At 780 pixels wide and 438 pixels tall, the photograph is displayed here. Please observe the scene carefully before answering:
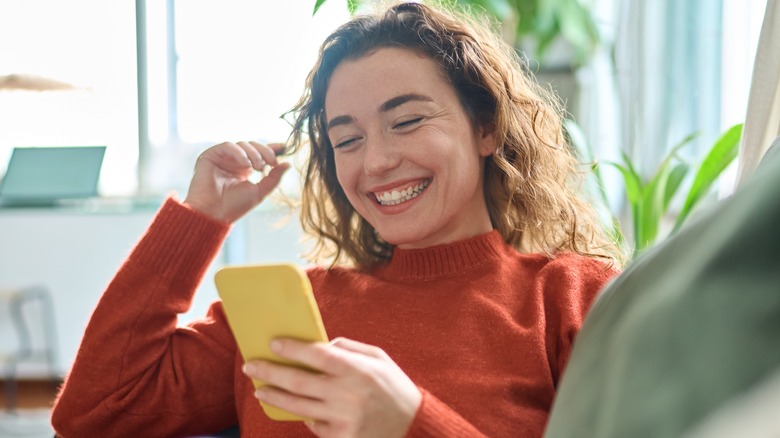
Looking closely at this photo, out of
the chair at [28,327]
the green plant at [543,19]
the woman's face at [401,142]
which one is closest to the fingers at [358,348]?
the woman's face at [401,142]

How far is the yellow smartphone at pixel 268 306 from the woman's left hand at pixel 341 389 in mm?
15

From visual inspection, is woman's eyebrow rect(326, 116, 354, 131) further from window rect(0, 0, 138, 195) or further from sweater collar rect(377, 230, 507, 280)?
window rect(0, 0, 138, 195)

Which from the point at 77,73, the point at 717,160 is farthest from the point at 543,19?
the point at 77,73

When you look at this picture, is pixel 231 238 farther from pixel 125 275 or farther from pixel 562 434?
pixel 562 434

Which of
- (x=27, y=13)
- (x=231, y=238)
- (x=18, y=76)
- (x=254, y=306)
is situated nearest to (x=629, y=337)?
(x=254, y=306)

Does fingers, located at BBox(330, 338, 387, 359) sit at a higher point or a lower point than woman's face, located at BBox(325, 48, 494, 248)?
lower

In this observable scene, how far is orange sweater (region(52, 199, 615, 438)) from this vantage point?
1167mm

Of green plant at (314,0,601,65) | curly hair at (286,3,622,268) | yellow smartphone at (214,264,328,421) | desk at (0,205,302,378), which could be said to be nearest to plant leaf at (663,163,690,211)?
green plant at (314,0,601,65)

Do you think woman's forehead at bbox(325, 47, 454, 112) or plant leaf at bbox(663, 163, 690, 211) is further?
plant leaf at bbox(663, 163, 690, 211)

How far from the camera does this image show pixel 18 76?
3463 millimetres

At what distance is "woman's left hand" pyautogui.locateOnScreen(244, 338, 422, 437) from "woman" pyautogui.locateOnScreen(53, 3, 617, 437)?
0.27 m

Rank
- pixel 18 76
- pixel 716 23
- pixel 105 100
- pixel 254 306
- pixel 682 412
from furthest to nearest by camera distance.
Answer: pixel 105 100 → pixel 18 76 → pixel 716 23 → pixel 254 306 → pixel 682 412

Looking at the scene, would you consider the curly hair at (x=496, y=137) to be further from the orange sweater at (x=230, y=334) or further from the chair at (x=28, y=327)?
Result: the chair at (x=28, y=327)

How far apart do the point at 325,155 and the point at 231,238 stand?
5.15 feet
